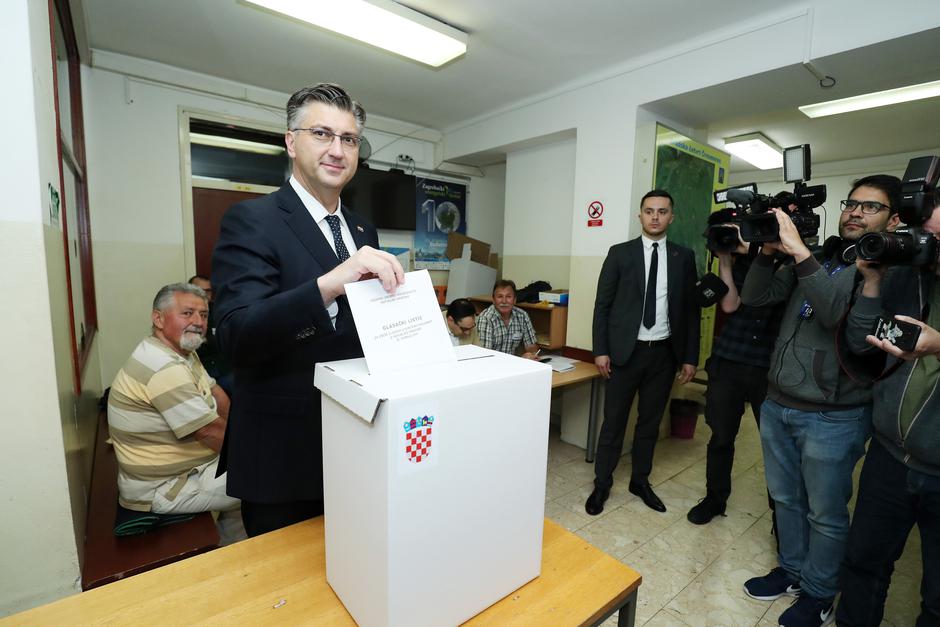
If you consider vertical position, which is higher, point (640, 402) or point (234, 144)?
point (234, 144)

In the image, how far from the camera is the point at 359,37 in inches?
99.3

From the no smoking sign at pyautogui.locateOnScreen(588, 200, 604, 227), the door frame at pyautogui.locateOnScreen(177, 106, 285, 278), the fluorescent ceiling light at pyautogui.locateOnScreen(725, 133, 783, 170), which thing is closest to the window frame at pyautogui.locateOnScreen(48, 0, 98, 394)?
the door frame at pyautogui.locateOnScreen(177, 106, 285, 278)

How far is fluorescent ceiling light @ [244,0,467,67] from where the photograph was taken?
2.26 meters

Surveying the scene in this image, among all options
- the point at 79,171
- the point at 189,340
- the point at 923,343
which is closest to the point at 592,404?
the point at 923,343

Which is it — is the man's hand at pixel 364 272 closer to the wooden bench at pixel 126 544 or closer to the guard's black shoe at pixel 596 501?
the wooden bench at pixel 126 544

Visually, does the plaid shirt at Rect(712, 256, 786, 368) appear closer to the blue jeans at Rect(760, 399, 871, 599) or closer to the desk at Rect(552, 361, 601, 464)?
the blue jeans at Rect(760, 399, 871, 599)

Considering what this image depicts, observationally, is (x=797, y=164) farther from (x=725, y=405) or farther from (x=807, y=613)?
(x=807, y=613)

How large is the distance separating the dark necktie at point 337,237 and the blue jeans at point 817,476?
1729 mm

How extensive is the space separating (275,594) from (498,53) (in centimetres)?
301

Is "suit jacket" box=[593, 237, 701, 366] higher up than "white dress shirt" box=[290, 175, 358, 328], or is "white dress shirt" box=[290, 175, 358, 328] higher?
"white dress shirt" box=[290, 175, 358, 328]

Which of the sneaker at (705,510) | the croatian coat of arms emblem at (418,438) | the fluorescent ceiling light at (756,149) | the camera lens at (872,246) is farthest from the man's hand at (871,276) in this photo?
the fluorescent ceiling light at (756,149)

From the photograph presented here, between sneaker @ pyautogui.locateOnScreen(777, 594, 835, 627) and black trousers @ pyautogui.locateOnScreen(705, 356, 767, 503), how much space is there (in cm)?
72

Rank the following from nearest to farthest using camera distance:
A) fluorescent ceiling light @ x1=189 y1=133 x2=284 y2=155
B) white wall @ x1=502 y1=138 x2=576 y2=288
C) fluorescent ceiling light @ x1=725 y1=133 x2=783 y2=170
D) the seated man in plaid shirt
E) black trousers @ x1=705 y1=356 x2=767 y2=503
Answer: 1. black trousers @ x1=705 y1=356 x2=767 y2=503
2. the seated man in plaid shirt
3. fluorescent ceiling light @ x1=189 y1=133 x2=284 y2=155
4. white wall @ x1=502 y1=138 x2=576 y2=288
5. fluorescent ceiling light @ x1=725 y1=133 x2=783 y2=170

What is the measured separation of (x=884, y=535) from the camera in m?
1.37
